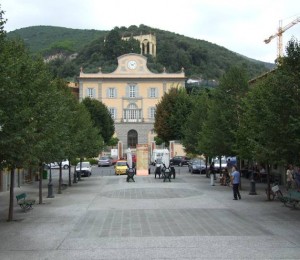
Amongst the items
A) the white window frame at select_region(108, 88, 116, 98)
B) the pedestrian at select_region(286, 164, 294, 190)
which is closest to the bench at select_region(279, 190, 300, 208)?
the pedestrian at select_region(286, 164, 294, 190)

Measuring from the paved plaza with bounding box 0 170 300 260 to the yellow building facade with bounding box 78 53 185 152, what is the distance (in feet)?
230

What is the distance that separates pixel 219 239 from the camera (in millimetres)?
13297

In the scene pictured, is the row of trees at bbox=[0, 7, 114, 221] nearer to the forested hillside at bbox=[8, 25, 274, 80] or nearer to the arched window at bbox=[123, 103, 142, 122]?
the arched window at bbox=[123, 103, 142, 122]

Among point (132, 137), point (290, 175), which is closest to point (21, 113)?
point (290, 175)

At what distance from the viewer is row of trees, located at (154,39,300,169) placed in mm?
17188

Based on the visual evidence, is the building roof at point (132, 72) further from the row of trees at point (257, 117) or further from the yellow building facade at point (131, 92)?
the row of trees at point (257, 117)

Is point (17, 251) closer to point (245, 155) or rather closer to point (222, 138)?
point (245, 155)

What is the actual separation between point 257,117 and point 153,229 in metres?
7.83

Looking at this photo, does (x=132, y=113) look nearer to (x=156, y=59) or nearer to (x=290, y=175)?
(x=156, y=59)

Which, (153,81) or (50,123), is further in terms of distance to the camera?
(153,81)

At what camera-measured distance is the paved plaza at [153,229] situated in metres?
11.7

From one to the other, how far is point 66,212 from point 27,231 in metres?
4.80

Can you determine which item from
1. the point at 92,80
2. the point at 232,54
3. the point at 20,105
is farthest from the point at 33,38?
the point at 20,105

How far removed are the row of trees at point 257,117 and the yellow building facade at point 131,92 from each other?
150 ft
